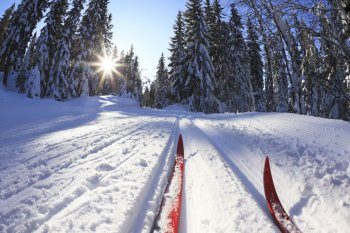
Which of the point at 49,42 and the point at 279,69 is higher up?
the point at 49,42

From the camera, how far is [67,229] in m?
2.65

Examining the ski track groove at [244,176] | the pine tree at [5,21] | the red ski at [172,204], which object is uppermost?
the pine tree at [5,21]

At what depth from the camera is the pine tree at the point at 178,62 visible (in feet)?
103

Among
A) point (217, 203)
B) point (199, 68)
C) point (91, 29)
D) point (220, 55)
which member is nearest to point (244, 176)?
point (217, 203)

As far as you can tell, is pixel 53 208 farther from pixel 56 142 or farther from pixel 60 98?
pixel 60 98

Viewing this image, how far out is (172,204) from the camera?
3578 mm

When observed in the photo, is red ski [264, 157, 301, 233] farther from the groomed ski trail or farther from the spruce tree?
the spruce tree

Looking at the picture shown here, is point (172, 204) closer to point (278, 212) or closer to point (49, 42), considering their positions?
point (278, 212)

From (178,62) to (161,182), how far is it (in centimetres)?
2870

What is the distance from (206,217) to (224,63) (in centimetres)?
2817

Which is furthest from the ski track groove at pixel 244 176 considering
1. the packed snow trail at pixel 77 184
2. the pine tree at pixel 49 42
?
the pine tree at pixel 49 42

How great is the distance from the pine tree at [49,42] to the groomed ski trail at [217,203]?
21158mm

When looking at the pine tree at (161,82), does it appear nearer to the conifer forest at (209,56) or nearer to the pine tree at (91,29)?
the conifer forest at (209,56)

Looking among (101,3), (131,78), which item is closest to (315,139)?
(101,3)
